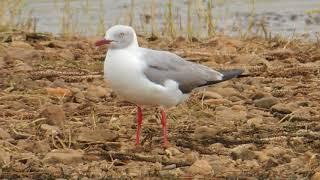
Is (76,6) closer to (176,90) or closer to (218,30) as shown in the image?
(218,30)

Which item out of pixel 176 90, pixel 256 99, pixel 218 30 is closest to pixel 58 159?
pixel 176 90

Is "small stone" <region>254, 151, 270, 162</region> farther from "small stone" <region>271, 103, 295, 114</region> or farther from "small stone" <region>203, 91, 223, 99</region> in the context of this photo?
"small stone" <region>203, 91, 223, 99</region>

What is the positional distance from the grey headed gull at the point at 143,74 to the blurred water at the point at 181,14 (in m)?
4.93

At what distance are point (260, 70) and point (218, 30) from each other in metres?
3.46

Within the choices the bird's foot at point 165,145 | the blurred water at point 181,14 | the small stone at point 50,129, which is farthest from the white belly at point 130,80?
the blurred water at point 181,14

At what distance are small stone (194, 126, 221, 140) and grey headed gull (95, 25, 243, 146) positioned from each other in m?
0.25

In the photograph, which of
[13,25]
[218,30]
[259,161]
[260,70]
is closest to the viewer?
[259,161]

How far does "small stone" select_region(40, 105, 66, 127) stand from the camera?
6863 millimetres

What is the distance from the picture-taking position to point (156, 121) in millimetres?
7215

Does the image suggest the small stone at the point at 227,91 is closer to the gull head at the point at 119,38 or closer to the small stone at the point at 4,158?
the gull head at the point at 119,38

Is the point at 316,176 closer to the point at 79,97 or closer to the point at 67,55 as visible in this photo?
the point at 79,97

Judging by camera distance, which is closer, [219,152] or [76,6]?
[219,152]

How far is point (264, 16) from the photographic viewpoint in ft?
45.7

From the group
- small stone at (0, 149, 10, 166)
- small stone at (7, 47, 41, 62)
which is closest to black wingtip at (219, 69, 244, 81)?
small stone at (0, 149, 10, 166)
